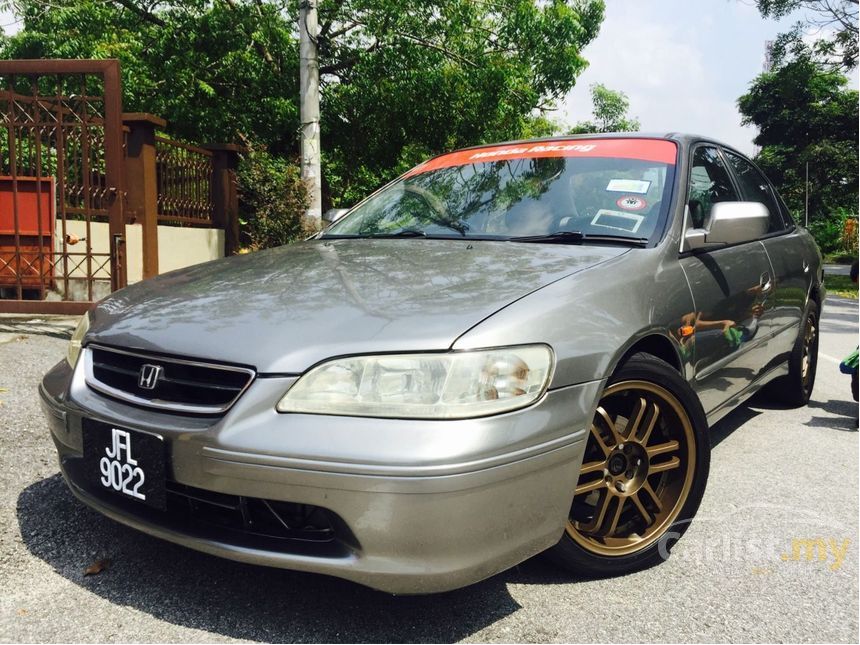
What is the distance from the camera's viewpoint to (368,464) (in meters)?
1.73

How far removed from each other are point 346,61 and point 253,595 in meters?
12.4

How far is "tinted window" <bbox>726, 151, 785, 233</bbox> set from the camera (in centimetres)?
387

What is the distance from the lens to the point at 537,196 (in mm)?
3041

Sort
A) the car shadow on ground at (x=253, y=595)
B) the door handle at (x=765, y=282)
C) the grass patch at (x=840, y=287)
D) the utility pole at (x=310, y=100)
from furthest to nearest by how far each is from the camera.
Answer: the grass patch at (x=840, y=287) → the utility pole at (x=310, y=100) → the door handle at (x=765, y=282) → the car shadow on ground at (x=253, y=595)

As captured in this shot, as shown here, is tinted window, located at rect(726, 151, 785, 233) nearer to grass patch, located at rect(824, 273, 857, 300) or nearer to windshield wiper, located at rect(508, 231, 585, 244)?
windshield wiper, located at rect(508, 231, 585, 244)

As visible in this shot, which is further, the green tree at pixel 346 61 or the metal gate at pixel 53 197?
the green tree at pixel 346 61

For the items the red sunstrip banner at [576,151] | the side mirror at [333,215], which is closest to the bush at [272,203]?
the side mirror at [333,215]

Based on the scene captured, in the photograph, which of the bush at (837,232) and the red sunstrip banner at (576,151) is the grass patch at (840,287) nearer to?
the red sunstrip banner at (576,151)

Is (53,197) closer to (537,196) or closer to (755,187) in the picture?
(537,196)

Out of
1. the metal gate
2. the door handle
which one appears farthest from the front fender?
the metal gate

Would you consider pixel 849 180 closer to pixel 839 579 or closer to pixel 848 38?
pixel 848 38

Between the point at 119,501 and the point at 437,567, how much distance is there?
0.94 metres

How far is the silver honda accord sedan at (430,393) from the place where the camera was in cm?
178

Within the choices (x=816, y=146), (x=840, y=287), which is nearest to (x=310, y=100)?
(x=840, y=287)
